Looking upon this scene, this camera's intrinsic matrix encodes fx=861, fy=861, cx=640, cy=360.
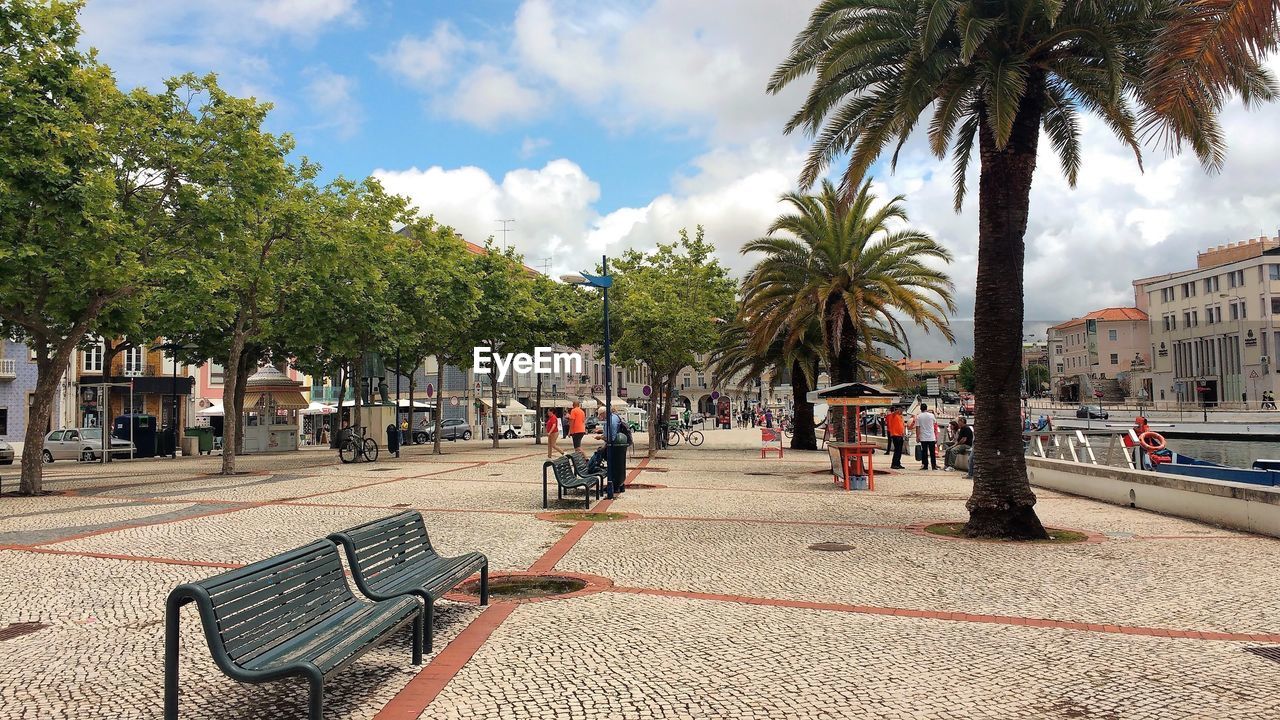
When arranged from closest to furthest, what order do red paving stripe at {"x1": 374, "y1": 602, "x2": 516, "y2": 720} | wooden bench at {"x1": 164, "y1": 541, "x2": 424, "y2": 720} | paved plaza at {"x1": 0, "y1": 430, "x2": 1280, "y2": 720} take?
wooden bench at {"x1": 164, "y1": 541, "x2": 424, "y2": 720}, red paving stripe at {"x1": 374, "y1": 602, "x2": 516, "y2": 720}, paved plaza at {"x1": 0, "y1": 430, "x2": 1280, "y2": 720}

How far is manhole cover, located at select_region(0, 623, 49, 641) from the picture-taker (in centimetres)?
598

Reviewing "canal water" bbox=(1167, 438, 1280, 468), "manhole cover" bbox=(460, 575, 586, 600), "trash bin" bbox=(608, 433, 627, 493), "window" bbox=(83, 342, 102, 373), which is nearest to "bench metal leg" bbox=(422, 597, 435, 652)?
"manhole cover" bbox=(460, 575, 586, 600)

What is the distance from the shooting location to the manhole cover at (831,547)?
978 cm

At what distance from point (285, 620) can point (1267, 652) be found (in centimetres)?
594

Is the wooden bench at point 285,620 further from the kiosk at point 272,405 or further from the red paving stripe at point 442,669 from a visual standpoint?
the kiosk at point 272,405

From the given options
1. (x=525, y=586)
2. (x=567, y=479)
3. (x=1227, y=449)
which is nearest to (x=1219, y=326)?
(x=1227, y=449)

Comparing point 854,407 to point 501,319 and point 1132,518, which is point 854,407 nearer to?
point 1132,518

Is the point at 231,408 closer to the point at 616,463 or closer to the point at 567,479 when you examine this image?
the point at 616,463

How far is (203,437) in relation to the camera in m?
35.7

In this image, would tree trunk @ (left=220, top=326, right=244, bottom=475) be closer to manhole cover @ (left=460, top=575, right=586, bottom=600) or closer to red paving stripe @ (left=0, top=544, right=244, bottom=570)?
red paving stripe @ (left=0, top=544, right=244, bottom=570)

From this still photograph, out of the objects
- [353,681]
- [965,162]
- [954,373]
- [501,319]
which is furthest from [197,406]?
[954,373]

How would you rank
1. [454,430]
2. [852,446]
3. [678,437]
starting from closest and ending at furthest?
[852,446] < [678,437] < [454,430]

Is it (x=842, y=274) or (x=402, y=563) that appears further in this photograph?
(x=842, y=274)

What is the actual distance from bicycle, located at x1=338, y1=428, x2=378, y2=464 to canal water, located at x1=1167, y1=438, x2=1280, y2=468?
28.6 meters
